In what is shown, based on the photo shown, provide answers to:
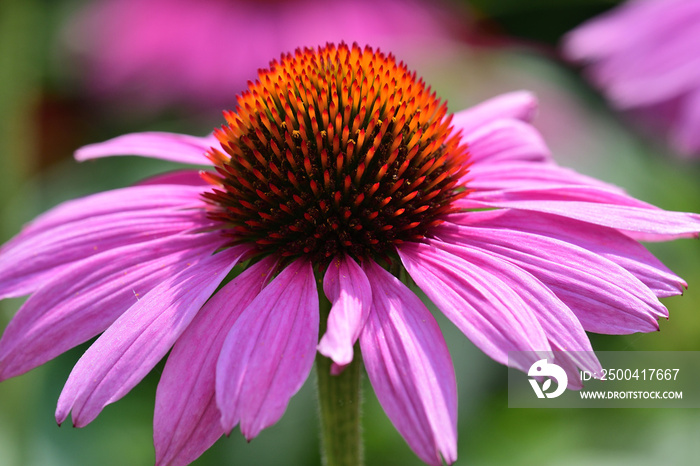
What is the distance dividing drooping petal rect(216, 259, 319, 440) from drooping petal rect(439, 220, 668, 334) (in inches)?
10.7

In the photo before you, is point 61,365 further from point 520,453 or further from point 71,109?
point 71,109

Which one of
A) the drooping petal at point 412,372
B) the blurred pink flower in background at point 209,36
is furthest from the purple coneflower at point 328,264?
the blurred pink flower in background at point 209,36

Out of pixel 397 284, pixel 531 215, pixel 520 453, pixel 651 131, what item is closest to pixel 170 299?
pixel 397 284

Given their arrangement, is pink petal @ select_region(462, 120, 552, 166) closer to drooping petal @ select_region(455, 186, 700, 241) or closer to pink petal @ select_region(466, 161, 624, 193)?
pink petal @ select_region(466, 161, 624, 193)

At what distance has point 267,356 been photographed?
2.71 feet

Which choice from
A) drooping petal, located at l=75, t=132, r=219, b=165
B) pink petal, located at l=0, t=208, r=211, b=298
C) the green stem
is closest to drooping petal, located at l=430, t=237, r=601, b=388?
the green stem

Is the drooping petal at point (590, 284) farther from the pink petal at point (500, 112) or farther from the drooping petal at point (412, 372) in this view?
the pink petal at point (500, 112)

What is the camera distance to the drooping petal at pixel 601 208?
38.2 inches

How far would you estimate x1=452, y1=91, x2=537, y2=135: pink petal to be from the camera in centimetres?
136

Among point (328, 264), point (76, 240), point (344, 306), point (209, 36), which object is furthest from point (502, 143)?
point (209, 36)

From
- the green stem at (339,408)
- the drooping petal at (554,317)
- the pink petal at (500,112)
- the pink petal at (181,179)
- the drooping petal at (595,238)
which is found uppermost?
the pink petal at (500,112)

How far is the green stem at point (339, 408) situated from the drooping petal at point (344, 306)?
0.19 feet

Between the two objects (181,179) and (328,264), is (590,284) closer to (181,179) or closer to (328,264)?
(328,264)

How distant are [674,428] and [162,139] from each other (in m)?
1.20
